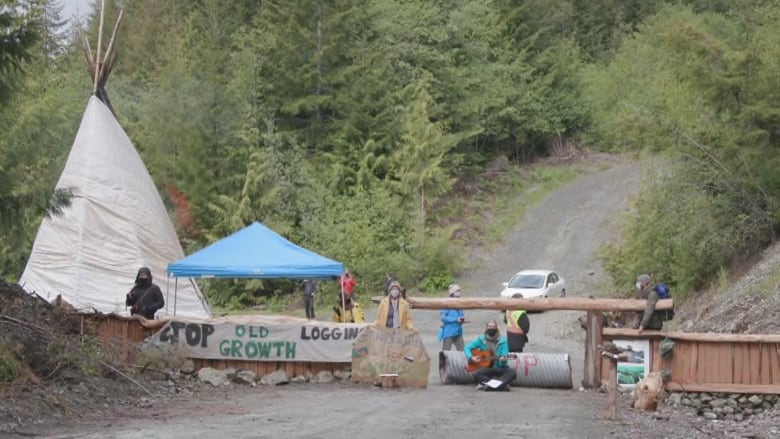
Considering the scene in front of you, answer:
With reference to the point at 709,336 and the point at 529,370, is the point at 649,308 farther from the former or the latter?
Answer: the point at 529,370

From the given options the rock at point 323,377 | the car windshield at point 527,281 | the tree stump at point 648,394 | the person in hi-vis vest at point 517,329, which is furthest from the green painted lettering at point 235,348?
the car windshield at point 527,281

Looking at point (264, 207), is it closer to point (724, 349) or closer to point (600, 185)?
point (600, 185)

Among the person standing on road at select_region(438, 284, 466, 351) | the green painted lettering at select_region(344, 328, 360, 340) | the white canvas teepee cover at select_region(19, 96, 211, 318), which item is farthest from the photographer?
the white canvas teepee cover at select_region(19, 96, 211, 318)

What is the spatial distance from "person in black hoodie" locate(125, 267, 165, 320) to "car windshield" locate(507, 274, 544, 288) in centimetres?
1981

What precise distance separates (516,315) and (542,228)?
1225 inches

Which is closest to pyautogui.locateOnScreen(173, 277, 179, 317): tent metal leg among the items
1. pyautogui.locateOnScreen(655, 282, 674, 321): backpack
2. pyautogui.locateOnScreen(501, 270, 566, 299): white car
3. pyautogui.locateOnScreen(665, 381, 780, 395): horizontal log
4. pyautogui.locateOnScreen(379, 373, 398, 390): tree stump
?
pyautogui.locateOnScreen(379, 373, 398, 390): tree stump

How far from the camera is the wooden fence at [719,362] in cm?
1778

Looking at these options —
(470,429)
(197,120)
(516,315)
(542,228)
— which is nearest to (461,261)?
(542,228)

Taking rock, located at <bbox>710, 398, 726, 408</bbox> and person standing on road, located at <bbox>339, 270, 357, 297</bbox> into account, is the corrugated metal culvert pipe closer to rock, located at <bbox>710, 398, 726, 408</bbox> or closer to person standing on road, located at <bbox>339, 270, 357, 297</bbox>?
rock, located at <bbox>710, 398, 726, 408</bbox>

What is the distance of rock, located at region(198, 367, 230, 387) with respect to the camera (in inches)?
693

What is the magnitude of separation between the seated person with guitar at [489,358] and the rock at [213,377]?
4.05 meters

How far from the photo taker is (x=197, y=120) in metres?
47.1

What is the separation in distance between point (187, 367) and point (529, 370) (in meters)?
5.80

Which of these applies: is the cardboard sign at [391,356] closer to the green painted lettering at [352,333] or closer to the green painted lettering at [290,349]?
the green painted lettering at [352,333]
